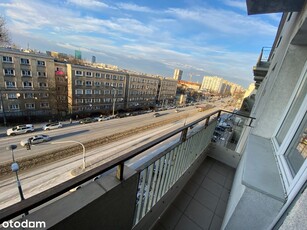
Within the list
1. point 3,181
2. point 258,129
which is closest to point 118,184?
point 258,129

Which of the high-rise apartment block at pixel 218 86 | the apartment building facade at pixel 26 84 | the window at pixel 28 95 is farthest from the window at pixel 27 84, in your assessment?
the high-rise apartment block at pixel 218 86

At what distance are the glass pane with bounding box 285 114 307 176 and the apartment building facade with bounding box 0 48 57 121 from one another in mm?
16604

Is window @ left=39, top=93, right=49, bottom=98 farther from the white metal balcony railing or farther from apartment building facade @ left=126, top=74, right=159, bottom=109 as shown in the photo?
the white metal balcony railing

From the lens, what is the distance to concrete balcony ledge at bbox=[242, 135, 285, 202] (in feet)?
3.57

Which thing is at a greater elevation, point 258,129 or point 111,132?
point 258,129

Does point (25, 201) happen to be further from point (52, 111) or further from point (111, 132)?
point (52, 111)

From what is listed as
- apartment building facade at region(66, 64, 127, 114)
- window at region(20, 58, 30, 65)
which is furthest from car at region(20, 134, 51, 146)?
window at region(20, 58, 30, 65)

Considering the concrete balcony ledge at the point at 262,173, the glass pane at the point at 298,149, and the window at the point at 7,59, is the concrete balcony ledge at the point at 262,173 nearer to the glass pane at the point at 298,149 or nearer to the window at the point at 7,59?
the glass pane at the point at 298,149

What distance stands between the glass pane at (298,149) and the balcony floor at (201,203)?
1.16 m

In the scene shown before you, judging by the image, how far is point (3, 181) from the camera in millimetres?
5941

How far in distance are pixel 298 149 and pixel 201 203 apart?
4.51 ft

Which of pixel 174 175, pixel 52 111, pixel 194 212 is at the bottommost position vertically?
pixel 52 111

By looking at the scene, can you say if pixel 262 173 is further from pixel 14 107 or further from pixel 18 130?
pixel 14 107

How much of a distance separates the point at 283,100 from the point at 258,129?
0.51 metres
